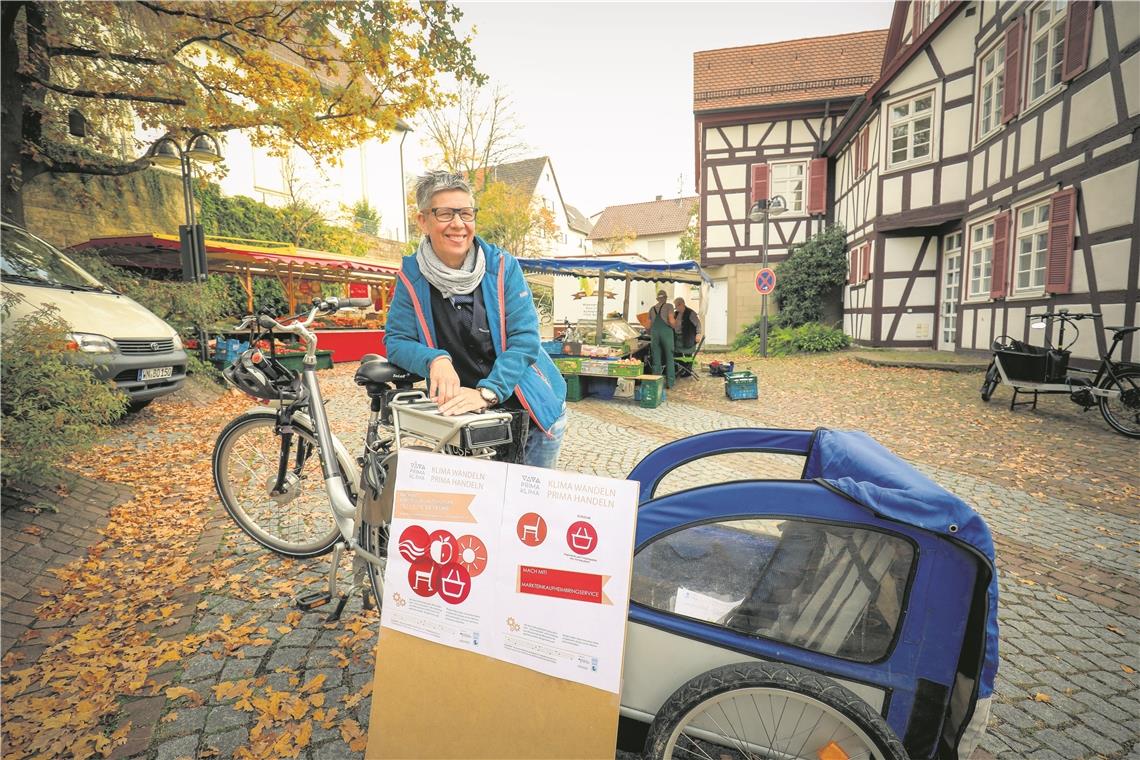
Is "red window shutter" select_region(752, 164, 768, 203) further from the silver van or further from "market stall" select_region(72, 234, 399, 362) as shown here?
the silver van

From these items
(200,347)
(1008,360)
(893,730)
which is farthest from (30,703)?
(1008,360)

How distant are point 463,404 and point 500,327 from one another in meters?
0.45

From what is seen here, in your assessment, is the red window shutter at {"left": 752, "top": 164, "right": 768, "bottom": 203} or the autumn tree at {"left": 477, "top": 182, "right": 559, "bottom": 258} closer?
the red window shutter at {"left": 752, "top": 164, "right": 768, "bottom": 203}

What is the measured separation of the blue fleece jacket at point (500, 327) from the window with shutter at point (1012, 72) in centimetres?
1152

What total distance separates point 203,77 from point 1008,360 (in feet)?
39.3

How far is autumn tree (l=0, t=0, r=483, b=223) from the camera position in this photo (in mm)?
6867

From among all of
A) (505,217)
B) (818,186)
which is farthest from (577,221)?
(818,186)

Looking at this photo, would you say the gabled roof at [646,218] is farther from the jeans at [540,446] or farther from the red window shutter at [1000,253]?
the jeans at [540,446]

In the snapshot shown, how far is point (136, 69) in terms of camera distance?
759 cm

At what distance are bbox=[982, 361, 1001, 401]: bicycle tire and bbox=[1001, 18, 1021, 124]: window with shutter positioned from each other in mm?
4956

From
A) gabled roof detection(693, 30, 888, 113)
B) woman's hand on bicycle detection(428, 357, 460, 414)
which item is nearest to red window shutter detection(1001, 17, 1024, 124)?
gabled roof detection(693, 30, 888, 113)

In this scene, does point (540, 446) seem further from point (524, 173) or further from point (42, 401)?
point (524, 173)

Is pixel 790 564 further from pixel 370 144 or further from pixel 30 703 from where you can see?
pixel 370 144

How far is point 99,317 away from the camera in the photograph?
16.4ft
